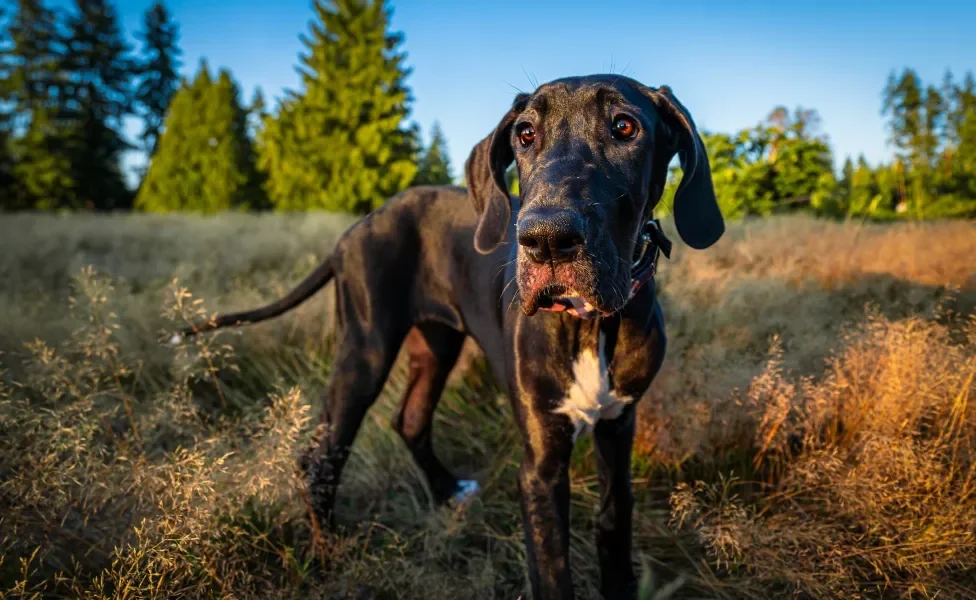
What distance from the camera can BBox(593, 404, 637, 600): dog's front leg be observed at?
2.15 meters

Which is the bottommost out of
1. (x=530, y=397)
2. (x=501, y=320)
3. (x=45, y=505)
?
(x=45, y=505)

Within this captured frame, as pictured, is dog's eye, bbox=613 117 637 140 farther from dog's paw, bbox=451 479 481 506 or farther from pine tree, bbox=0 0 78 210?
pine tree, bbox=0 0 78 210

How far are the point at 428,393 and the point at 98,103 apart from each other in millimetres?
38857

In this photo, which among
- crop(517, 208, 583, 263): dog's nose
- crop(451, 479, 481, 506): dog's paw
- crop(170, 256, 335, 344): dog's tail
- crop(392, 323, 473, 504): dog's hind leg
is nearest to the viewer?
crop(517, 208, 583, 263): dog's nose

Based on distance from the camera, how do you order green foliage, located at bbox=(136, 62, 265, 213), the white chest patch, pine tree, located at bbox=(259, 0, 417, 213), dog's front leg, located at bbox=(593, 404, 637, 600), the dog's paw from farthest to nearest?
green foliage, located at bbox=(136, 62, 265, 213) < pine tree, located at bbox=(259, 0, 417, 213) < the dog's paw < dog's front leg, located at bbox=(593, 404, 637, 600) < the white chest patch

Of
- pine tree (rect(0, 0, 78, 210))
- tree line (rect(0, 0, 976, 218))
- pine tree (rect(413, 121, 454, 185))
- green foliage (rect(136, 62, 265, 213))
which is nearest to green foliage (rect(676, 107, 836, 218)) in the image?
tree line (rect(0, 0, 976, 218))

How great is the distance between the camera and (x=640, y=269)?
1804 mm

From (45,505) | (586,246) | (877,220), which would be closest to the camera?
(586,246)

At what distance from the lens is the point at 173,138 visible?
23.4m

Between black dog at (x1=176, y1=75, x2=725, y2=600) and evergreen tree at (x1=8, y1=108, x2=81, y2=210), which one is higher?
evergreen tree at (x1=8, y1=108, x2=81, y2=210)

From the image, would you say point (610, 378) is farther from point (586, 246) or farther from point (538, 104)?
point (538, 104)

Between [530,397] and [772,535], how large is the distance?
1.17 metres

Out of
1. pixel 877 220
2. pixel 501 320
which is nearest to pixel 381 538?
pixel 501 320

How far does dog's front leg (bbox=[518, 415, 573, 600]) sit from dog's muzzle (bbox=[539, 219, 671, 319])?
447 mm
